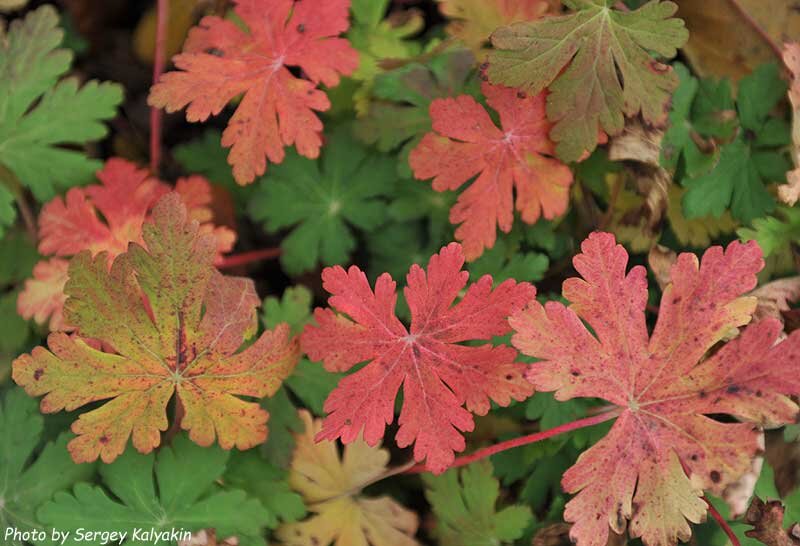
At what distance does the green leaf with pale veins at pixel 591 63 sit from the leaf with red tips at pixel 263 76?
0.44 meters

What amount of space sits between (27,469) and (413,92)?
55.7 inches

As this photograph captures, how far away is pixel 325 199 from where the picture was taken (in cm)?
228

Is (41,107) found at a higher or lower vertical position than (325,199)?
higher

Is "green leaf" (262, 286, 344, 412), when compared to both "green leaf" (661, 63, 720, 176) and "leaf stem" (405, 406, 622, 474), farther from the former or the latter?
"green leaf" (661, 63, 720, 176)

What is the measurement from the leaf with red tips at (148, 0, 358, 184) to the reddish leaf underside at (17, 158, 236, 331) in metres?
0.25

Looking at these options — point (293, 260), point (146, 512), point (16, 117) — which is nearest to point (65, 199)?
point (16, 117)

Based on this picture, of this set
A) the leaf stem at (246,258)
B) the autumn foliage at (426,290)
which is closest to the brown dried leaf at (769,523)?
the autumn foliage at (426,290)

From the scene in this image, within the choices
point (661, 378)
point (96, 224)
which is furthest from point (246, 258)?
point (661, 378)

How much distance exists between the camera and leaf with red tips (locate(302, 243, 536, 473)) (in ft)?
5.01

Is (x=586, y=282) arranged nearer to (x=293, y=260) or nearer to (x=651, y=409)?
(x=651, y=409)

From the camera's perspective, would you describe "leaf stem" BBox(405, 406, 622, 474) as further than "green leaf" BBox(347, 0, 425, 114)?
No

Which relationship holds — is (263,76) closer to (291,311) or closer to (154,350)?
(291,311)

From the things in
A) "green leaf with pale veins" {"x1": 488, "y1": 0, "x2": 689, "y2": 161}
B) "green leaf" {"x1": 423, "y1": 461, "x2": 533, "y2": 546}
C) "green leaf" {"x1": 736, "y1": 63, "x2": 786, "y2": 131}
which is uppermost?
"green leaf with pale veins" {"x1": 488, "y1": 0, "x2": 689, "y2": 161}

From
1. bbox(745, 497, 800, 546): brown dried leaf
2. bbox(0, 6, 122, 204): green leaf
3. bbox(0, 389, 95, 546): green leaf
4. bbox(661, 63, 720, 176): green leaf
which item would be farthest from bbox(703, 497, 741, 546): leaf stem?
bbox(0, 6, 122, 204): green leaf
